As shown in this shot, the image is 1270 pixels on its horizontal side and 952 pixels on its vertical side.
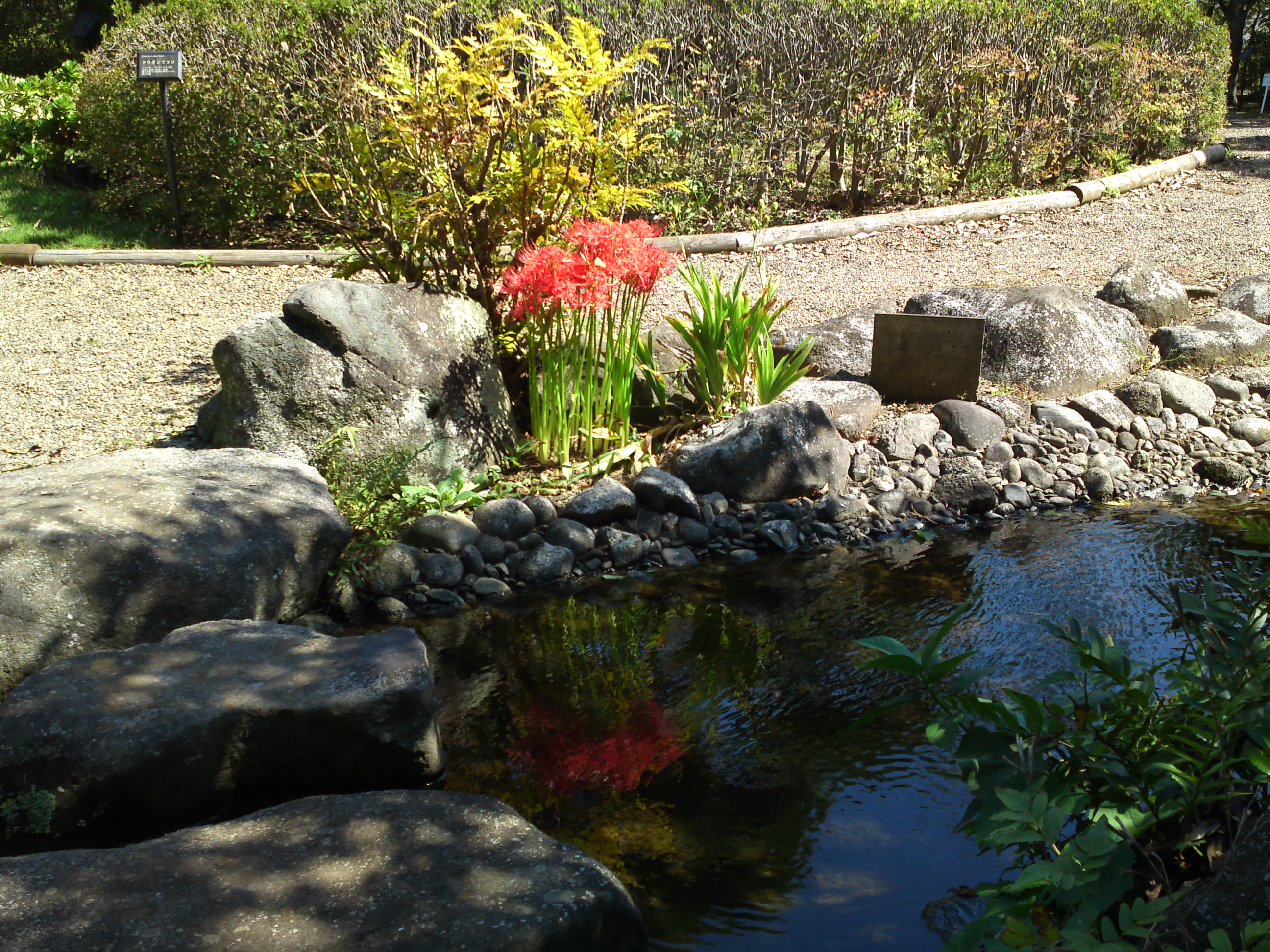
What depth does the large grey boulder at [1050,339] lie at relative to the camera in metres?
6.73

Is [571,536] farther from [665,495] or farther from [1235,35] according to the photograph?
[1235,35]

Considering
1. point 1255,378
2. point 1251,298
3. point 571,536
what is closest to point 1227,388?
point 1255,378

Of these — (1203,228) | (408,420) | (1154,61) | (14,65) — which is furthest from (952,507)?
(14,65)

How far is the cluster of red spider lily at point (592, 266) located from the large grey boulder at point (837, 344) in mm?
1695

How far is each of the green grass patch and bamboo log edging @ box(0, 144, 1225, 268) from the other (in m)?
0.40

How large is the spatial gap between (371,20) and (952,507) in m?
7.28

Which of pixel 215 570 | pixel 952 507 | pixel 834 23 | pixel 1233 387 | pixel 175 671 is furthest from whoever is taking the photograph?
pixel 834 23

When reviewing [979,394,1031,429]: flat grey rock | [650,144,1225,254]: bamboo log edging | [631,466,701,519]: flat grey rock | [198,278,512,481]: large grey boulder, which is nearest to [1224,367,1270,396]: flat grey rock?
[979,394,1031,429]: flat grey rock

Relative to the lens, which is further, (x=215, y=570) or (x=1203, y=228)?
(x=1203, y=228)

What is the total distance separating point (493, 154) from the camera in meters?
5.66

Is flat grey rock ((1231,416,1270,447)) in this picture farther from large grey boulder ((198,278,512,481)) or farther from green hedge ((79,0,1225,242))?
green hedge ((79,0,1225,242))

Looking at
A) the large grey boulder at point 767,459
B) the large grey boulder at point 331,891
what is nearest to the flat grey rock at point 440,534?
the large grey boulder at point 767,459

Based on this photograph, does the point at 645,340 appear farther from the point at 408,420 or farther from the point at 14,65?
the point at 14,65

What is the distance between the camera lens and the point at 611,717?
384 cm
